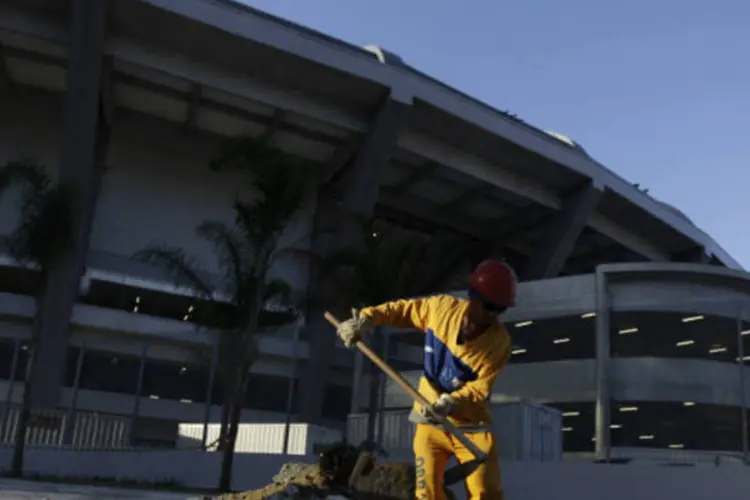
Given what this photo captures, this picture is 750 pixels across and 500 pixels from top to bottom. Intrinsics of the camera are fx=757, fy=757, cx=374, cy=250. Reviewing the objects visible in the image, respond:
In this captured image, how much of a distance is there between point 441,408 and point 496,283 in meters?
0.72

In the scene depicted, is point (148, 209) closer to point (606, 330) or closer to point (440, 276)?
point (440, 276)

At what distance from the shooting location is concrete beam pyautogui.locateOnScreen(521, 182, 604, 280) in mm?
36531

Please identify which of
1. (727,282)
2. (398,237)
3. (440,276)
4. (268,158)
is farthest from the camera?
(440,276)

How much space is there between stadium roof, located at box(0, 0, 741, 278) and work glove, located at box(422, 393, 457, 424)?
24.8 metres

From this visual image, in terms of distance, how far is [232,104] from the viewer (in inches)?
1265

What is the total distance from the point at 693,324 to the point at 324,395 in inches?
673

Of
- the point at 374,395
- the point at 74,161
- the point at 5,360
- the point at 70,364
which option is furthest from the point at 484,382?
the point at 5,360

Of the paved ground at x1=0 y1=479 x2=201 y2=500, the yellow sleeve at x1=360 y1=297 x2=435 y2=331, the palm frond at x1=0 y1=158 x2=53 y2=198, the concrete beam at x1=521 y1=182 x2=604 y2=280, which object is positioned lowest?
the paved ground at x1=0 y1=479 x2=201 y2=500

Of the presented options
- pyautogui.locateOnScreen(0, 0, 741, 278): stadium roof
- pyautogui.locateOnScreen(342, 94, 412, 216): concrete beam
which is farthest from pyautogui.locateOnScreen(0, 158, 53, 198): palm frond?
pyautogui.locateOnScreen(342, 94, 412, 216): concrete beam

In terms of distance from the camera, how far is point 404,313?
4484 mm

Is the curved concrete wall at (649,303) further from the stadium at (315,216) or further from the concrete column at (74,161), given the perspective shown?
the concrete column at (74,161)

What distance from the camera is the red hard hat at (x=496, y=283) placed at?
13.1ft

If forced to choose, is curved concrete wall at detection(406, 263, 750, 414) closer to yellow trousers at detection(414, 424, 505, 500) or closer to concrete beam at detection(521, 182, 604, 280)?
concrete beam at detection(521, 182, 604, 280)

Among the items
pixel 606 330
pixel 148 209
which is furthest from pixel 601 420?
pixel 148 209
